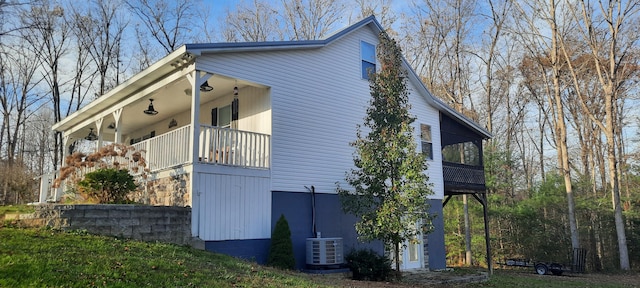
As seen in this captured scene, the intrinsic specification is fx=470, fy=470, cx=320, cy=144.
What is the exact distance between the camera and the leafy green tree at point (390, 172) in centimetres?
1017

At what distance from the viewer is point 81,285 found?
17.7 feet

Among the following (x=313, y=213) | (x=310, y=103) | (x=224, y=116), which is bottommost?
(x=313, y=213)

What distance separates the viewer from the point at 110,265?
6.35 metres

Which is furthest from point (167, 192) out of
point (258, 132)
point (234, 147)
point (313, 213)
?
point (313, 213)

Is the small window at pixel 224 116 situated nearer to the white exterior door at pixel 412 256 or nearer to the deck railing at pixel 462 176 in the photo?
the white exterior door at pixel 412 256

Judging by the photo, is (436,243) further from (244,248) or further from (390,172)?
(244,248)

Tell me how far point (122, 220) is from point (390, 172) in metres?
5.65

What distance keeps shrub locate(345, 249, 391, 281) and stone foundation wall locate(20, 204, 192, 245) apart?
12.1 ft

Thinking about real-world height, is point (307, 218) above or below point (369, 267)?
above

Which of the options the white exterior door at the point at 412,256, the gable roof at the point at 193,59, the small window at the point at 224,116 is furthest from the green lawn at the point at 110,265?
the white exterior door at the point at 412,256

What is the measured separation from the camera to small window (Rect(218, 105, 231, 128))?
1307cm

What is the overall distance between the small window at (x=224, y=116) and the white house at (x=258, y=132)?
0.05m

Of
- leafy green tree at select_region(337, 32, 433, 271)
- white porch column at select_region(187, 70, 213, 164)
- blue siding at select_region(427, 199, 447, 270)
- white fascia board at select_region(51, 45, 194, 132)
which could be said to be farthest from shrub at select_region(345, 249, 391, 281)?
white fascia board at select_region(51, 45, 194, 132)

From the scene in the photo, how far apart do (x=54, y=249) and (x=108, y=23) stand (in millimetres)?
23199
